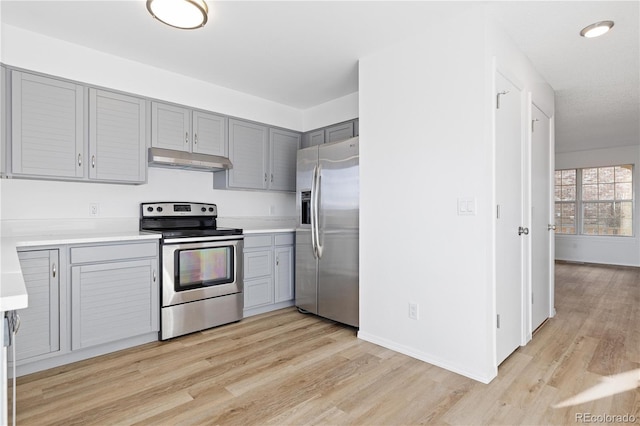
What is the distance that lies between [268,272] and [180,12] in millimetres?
2463

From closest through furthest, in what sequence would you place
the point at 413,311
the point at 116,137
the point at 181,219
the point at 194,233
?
the point at 413,311
the point at 116,137
the point at 194,233
the point at 181,219

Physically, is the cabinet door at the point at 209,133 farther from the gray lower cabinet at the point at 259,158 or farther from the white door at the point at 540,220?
the white door at the point at 540,220

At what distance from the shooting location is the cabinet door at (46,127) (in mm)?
2539

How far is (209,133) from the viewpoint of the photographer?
3.61 m

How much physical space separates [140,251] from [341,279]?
1738mm

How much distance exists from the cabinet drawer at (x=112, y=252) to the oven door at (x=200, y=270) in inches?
5.1

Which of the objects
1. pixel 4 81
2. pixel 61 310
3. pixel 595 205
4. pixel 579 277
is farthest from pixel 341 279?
pixel 595 205

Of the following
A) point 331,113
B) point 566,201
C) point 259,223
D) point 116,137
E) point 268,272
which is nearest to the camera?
point 116,137

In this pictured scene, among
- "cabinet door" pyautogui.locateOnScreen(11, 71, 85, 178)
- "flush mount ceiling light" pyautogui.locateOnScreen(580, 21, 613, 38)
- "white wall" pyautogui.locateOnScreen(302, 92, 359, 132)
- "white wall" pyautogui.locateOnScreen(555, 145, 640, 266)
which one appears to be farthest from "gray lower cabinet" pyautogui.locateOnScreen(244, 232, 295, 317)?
"white wall" pyautogui.locateOnScreen(555, 145, 640, 266)

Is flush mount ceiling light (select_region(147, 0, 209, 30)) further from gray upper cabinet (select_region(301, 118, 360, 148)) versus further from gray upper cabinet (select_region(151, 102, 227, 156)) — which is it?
gray upper cabinet (select_region(301, 118, 360, 148))

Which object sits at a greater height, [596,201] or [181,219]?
[596,201]

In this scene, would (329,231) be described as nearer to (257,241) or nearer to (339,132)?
(257,241)

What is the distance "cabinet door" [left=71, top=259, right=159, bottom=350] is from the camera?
2.53 metres

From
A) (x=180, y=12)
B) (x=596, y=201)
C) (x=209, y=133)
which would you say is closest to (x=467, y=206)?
(x=180, y=12)
